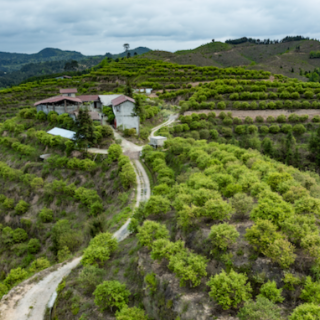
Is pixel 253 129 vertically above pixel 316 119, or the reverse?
pixel 316 119

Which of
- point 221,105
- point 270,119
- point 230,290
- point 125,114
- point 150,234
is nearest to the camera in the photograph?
point 230,290

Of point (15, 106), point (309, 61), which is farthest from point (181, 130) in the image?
point (309, 61)

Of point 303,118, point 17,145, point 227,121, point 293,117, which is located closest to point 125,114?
point 227,121

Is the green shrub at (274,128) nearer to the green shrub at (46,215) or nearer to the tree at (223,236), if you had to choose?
the tree at (223,236)

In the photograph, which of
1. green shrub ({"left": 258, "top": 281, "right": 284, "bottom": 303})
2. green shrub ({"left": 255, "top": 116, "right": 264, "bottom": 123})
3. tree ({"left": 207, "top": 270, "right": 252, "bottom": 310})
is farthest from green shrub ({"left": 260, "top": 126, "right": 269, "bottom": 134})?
tree ({"left": 207, "top": 270, "right": 252, "bottom": 310})

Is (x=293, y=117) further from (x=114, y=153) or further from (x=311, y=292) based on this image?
(x=311, y=292)

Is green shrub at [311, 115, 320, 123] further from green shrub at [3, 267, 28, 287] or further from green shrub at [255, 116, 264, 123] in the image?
green shrub at [3, 267, 28, 287]
